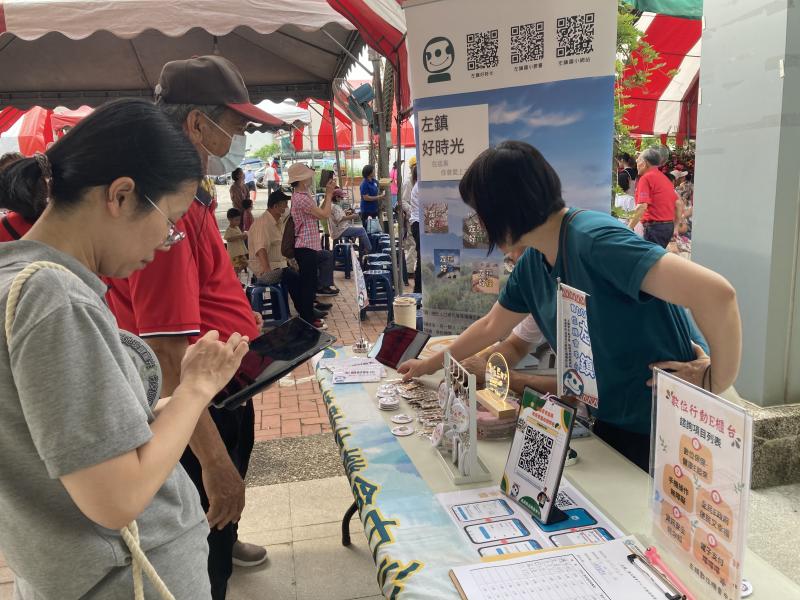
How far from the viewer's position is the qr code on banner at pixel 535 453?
1.26 metres

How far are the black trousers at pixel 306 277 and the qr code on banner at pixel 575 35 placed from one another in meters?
4.02

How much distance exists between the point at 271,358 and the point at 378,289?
4.88 meters

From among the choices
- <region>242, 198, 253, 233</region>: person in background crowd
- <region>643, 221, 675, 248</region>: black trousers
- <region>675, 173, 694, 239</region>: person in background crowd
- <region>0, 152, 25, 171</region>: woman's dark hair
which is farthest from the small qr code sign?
<region>242, 198, 253, 233</region>: person in background crowd

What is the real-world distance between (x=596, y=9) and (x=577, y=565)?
2173 mm

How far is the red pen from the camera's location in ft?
3.34

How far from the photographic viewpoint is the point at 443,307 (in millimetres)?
2924

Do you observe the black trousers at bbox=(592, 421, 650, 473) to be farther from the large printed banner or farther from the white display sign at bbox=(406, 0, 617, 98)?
the white display sign at bbox=(406, 0, 617, 98)

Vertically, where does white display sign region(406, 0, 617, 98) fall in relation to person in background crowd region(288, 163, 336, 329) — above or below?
above

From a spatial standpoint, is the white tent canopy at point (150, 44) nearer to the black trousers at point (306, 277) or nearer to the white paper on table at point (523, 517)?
the black trousers at point (306, 277)

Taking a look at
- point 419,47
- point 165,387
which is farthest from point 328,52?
point 165,387

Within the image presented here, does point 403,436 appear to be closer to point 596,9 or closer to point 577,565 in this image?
point 577,565

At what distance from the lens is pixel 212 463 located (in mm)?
1551

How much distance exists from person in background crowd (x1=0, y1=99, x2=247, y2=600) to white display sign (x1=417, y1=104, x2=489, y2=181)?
1831mm

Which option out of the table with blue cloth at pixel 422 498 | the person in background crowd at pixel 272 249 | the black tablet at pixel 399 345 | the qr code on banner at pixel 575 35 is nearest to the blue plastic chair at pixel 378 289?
the person in background crowd at pixel 272 249
